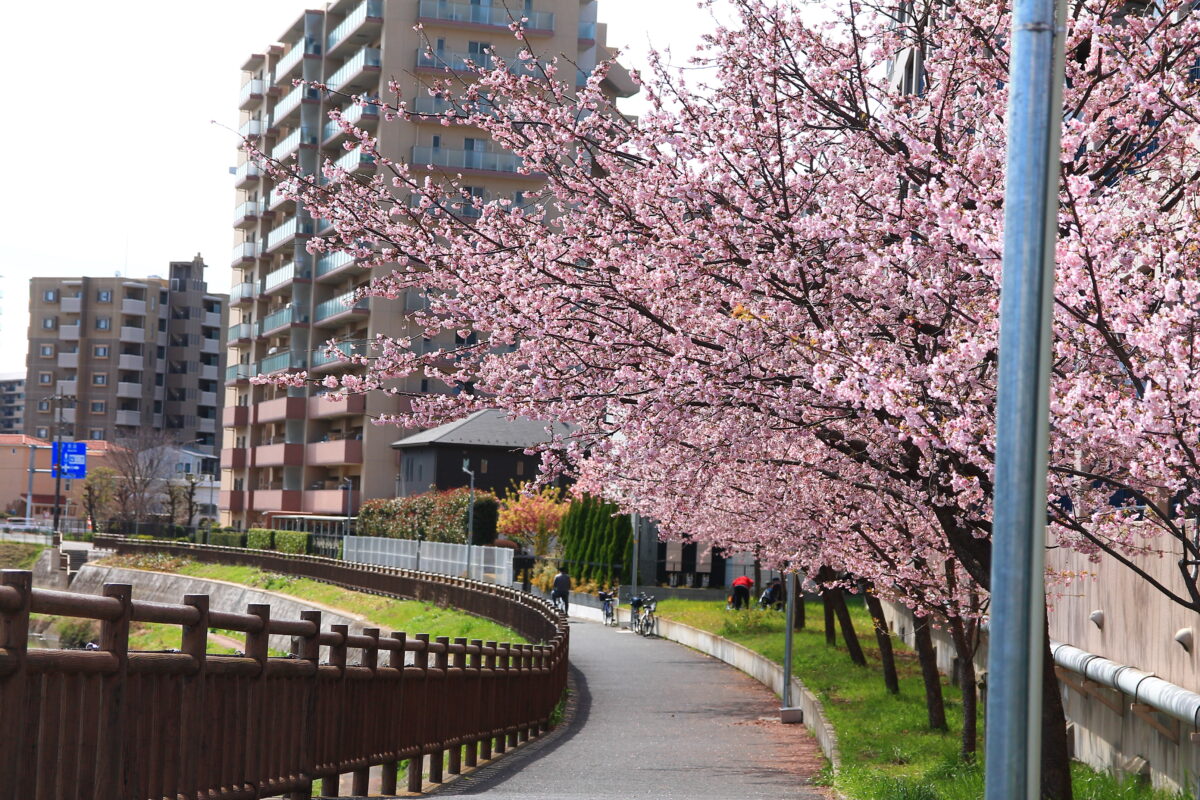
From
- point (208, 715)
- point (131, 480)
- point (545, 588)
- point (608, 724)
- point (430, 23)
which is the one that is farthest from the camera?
point (131, 480)

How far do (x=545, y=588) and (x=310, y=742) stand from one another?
42.6 meters

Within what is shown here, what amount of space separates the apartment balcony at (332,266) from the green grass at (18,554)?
1004 inches

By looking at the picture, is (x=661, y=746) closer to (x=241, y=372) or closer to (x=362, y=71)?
(x=362, y=71)

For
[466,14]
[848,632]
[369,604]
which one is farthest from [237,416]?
[848,632]

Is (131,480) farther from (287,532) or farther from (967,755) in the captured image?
(967,755)

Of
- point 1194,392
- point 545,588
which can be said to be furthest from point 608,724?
point 545,588

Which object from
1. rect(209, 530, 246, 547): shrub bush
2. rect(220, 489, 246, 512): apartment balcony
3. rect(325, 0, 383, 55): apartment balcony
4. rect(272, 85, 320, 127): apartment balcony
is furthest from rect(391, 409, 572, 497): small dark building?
rect(272, 85, 320, 127): apartment balcony

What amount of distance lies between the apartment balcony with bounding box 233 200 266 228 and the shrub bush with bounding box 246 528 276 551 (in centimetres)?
2139

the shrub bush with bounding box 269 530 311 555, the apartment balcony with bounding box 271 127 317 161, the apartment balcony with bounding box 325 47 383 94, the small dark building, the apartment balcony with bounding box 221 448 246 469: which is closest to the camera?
the small dark building

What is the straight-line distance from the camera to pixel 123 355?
132875 millimetres

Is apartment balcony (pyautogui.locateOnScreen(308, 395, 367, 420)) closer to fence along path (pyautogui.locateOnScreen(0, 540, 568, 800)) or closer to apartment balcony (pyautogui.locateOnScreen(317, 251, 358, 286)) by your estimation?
apartment balcony (pyautogui.locateOnScreen(317, 251, 358, 286))

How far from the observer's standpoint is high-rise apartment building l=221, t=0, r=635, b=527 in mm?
73375

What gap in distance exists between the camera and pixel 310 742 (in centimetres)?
1041

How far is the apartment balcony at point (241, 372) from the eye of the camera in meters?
89.8
